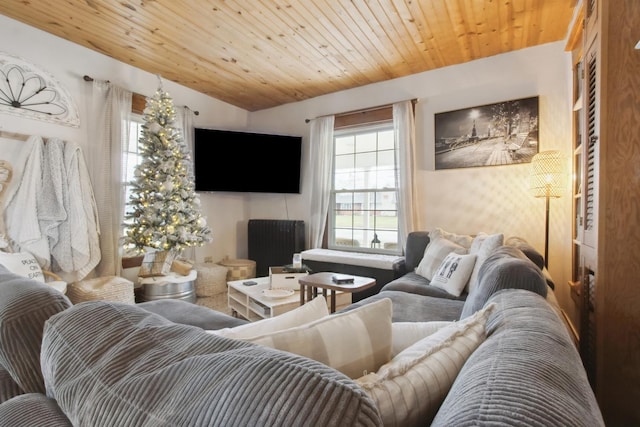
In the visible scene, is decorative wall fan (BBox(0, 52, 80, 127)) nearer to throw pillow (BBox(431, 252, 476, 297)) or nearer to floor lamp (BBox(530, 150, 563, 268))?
throw pillow (BBox(431, 252, 476, 297))

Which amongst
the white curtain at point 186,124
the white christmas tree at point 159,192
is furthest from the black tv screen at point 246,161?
the white christmas tree at point 159,192

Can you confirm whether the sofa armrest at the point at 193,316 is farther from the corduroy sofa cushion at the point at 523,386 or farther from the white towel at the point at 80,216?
the white towel at the point at 80,216

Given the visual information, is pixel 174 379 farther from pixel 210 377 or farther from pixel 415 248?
pixel 415 248

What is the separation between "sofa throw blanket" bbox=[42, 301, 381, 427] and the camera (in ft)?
1.16

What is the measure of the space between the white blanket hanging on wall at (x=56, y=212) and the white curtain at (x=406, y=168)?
128 inches

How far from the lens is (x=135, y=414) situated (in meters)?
0.45

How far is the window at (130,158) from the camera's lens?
353 centimetres

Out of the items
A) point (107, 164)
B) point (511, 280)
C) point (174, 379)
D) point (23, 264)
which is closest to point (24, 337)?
point (174, 379)

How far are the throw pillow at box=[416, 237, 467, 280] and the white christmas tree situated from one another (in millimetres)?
2395

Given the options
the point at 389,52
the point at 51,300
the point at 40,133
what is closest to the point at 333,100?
the point at 389,52

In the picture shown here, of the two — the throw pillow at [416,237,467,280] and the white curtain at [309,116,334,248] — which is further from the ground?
the white curtain at [309,116,334,248]

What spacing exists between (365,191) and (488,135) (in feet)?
5.10

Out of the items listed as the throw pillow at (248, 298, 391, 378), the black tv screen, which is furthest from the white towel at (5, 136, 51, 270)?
the throw pillow at (248, 298, 391, 378)

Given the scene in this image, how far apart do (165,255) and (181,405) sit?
3.54m
